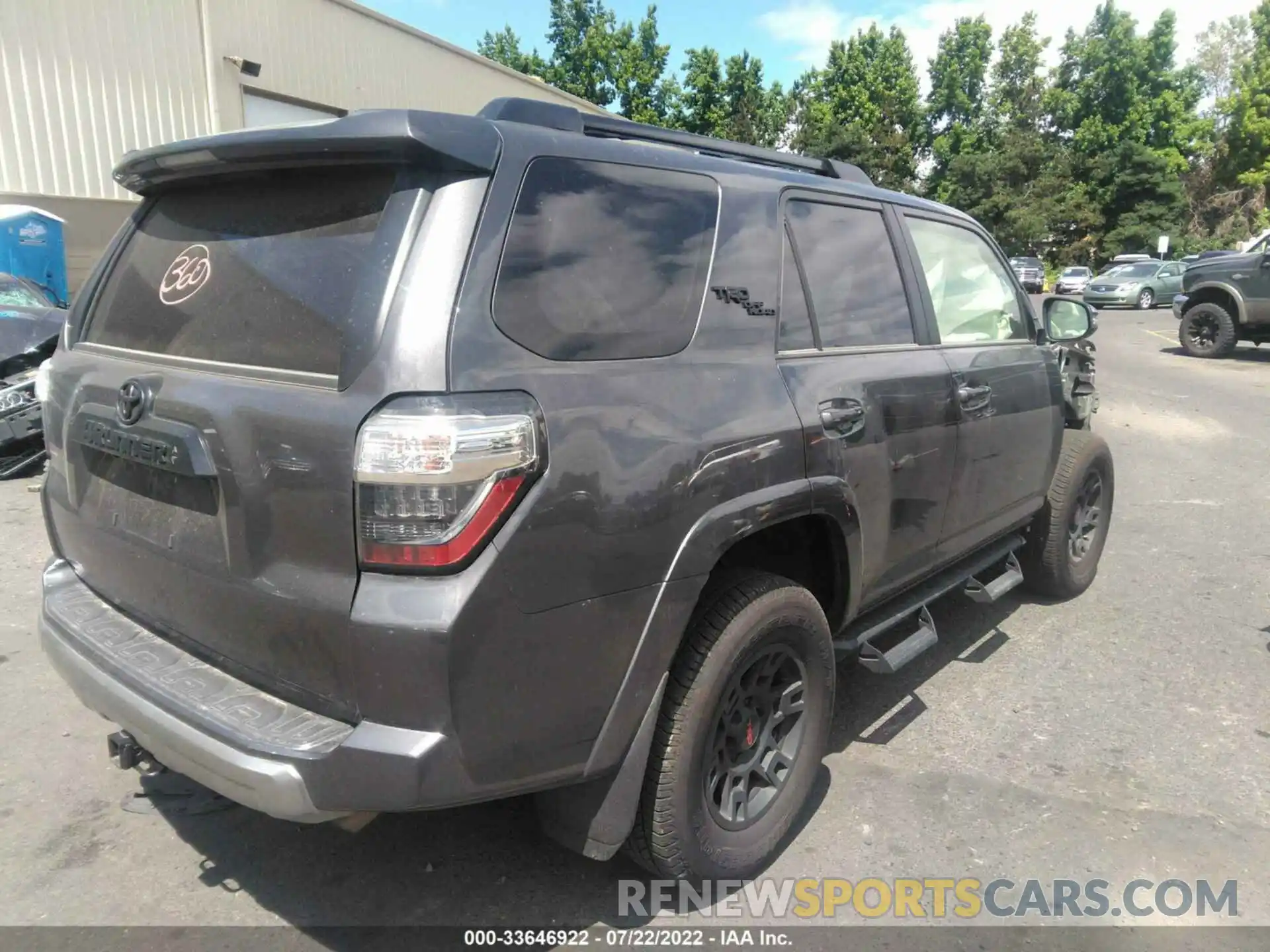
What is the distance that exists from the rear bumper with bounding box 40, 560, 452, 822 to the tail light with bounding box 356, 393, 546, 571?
1.21 ft

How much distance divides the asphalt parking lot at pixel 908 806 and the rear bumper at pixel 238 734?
0.65 m

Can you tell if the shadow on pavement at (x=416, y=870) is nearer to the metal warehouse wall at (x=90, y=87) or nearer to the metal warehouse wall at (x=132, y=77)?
the metal warehouse wall at (x=132, y=77)

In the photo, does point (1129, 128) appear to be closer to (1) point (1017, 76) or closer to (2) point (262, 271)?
(1) point (1017, 76)

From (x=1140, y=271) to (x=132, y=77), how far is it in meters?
29.6

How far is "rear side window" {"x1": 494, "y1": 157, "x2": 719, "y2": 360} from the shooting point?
6.61ft

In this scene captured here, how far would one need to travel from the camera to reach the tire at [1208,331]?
15.1m

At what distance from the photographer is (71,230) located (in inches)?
539

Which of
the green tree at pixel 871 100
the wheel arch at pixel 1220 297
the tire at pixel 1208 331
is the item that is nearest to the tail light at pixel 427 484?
the wheel arch at pixel 1220 297

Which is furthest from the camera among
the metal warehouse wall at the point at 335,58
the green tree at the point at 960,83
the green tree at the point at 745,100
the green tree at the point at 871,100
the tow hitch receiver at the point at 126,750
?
the green tree at the point at 960,83

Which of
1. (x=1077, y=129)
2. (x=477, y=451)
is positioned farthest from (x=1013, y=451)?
(x=1077, y=129)

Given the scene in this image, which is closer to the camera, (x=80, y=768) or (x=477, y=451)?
(x=477, y=451)

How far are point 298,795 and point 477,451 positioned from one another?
2.63 feet

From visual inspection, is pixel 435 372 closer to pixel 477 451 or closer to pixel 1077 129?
pixel 477 451

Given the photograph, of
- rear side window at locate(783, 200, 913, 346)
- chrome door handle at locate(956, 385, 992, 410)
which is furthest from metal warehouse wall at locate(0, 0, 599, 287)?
chrome door handle at locate(956, 385, 992, 410)
